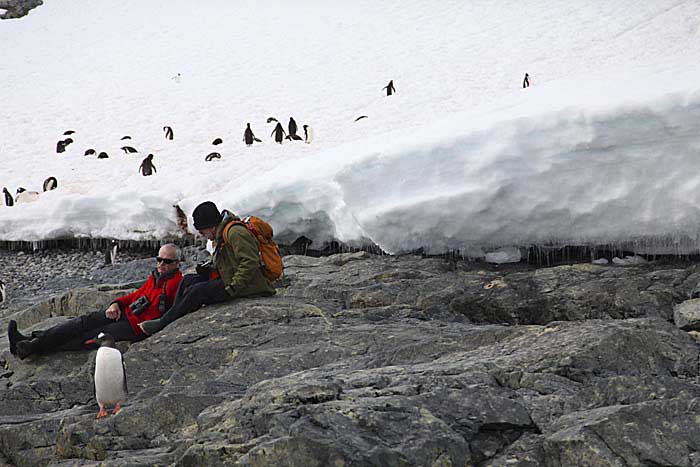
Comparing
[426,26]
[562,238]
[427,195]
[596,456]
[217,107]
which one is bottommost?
[596,456]

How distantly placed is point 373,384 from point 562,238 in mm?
3524

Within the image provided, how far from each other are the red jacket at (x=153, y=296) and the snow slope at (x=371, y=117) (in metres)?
1.99

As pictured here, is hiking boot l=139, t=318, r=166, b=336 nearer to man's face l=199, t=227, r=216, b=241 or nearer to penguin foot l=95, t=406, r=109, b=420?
man's face l=199, t=227, r=216, b=241

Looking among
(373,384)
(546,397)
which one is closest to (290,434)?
(373,384)

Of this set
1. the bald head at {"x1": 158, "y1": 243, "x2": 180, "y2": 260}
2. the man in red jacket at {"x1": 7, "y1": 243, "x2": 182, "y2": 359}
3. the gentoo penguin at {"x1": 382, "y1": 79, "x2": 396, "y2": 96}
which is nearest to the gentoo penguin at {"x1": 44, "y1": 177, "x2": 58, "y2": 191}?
the gentoo penguin at {"x1": 382, "y1": 79, "x2": 396, "y2": 96}

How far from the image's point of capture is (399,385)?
3432 millimetres

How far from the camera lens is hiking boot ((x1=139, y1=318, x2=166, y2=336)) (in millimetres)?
5525

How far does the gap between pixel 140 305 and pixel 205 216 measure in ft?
2.63

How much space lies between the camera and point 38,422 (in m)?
4.03

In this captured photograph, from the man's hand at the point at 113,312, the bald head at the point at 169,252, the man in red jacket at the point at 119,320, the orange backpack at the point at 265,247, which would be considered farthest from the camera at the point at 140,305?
the orange backpack at the point at 265,247

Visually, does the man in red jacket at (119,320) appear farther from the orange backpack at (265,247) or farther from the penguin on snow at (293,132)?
the penguin on snow at (293,132)

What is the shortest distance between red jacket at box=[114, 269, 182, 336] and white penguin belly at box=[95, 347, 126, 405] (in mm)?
1458

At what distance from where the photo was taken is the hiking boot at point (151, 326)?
5525mm

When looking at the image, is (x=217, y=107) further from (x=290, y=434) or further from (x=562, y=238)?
(x=290, y=434)
